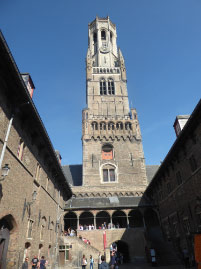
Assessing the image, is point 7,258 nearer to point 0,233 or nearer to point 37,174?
point 0,233

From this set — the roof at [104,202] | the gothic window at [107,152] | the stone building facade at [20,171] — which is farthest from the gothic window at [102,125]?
the stone building facade at [20,171]

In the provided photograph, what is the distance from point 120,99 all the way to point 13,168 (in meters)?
33.0

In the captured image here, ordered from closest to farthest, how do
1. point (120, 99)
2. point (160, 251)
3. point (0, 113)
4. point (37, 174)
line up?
1. point (0, 113)
2. point (37, 174)
3. point (160, 251)
4. point (120, 99)

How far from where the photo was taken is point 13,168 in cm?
1098

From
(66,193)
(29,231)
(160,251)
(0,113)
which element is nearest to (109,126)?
(66,193)

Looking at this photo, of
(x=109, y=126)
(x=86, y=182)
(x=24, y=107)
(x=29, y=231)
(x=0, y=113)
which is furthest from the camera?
(x=109, y=126)

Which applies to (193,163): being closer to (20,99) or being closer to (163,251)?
(163,251)

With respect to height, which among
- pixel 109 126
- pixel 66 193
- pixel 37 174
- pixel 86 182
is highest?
pixel 109 126

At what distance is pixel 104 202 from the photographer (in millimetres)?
28062

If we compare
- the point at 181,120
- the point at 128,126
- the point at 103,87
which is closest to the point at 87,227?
the point at 181,120

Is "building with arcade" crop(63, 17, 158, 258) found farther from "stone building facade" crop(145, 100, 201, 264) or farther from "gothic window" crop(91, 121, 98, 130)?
"stone building facade" crop(145, 100, 201, 264)

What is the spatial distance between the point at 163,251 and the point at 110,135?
67.8 ft

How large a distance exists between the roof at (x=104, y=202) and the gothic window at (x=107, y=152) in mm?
7510

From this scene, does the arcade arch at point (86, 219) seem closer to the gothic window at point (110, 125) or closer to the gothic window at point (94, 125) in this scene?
the gothic window at point (94, 125)
